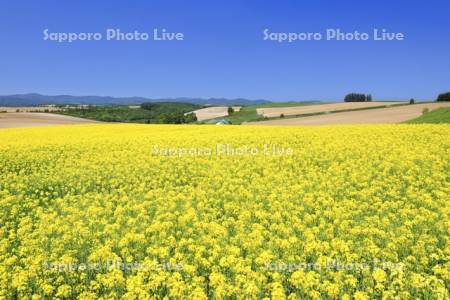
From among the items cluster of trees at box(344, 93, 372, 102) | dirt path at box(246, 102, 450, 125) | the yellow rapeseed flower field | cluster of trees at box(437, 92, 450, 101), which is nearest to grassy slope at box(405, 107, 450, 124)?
dirt path at box(246, 102, 450, 125)

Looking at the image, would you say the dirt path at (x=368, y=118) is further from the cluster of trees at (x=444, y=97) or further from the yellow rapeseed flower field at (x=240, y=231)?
the yellow rapeseed flower field at (x=240, y=231)

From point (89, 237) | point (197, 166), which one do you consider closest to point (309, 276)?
point (89, 237)

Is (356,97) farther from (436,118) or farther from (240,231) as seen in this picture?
(240,231)

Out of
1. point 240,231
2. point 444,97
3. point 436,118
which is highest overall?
point 444,97

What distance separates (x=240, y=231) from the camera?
7965 millimetres

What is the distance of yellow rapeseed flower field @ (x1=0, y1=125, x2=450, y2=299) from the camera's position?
6.16 metres

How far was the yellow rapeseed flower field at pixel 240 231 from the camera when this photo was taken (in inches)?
243

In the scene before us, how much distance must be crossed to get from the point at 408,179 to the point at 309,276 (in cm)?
666

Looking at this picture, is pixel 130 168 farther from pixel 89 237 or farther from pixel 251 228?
pixel 251 228

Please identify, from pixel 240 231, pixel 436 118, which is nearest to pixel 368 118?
pixel 436 118

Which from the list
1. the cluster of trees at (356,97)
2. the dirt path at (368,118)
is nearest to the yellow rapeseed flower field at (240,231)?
the dirt path at (368,118)

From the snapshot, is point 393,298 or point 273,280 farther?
point 273,280

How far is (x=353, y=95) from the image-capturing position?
274ft

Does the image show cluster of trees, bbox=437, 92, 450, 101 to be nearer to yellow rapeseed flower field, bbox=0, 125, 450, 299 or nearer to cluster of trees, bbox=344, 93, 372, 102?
Answer: cluster of trees, bbox=344, 93, 372, 102
